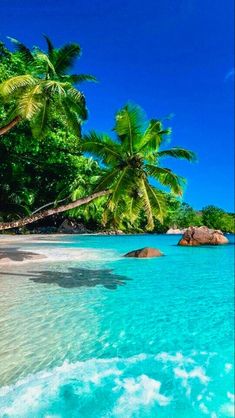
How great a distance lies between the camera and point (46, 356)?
589 centimetres

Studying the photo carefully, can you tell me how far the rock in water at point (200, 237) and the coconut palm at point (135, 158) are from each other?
24.9 meters

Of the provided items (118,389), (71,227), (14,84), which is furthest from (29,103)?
(71,227)

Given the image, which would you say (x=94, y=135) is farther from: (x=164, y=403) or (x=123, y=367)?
(x=164, y=403)

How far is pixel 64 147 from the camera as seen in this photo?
15.0m

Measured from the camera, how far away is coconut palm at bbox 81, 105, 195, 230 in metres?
11.3

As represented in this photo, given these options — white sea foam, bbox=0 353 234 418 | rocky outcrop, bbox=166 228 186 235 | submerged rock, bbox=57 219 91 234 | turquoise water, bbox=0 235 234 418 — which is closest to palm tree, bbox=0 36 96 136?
turquoise water, bbox=0 235 234 418

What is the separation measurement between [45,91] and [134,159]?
3.45m

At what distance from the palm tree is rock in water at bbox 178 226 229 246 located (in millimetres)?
24571

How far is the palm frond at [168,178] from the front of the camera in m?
11.7

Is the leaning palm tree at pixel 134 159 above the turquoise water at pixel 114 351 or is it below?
above

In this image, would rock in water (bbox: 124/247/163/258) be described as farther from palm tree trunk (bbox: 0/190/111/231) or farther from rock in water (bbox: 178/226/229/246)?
rock in water (bbox: 178/226/229/246)

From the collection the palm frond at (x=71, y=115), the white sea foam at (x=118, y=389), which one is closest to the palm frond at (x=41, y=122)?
the palm frond at (x=71, y=115)

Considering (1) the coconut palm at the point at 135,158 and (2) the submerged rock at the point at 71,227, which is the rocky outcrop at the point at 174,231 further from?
(1) the coconut palm at the point at 135,158

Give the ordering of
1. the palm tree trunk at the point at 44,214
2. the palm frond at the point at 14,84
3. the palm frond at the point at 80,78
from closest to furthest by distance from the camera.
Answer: the palm frond at the point at 14,84, the palm tree trunk at the point at 44,214, the palm frond at the point at 80,78
